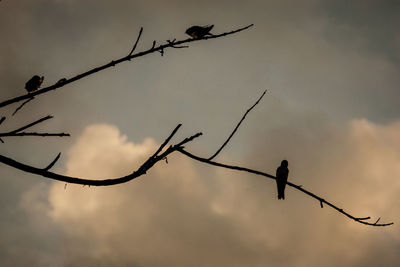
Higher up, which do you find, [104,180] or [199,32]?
[199,32]

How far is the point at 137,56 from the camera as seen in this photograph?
2.60 metres

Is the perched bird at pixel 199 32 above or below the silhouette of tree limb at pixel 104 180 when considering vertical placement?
above

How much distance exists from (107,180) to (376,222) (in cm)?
215

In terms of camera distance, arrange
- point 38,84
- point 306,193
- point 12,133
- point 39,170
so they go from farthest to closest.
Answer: point 38,84 < point 306,193 < point 12,133 < point 39,170

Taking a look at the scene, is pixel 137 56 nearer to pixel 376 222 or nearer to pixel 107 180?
pixel 107 180

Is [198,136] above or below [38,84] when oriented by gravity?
below

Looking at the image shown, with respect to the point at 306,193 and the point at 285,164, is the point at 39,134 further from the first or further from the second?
the point at 285,164

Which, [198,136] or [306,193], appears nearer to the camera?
[198,136]

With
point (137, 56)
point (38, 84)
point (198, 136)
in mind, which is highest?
point (38, 84)

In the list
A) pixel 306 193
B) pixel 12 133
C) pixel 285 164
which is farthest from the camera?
pixel 285 164

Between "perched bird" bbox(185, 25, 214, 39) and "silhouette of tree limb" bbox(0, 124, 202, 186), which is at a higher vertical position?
"perched bird" bbox(185, 25, 214, 39)

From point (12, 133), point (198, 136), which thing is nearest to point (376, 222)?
point (198, 136)

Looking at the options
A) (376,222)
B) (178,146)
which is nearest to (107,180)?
(178,146)

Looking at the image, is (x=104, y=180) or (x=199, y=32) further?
(x=199, y=32)
